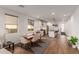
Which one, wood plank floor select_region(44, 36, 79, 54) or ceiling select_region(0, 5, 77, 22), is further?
ceiling select_region(0, 5, 77, 22)

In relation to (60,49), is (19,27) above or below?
above

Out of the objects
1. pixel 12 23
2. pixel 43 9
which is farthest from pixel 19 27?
pixel 43 9

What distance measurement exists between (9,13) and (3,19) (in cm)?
56

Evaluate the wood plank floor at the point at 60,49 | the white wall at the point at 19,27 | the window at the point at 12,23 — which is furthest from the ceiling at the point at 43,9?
the wood plank floor at the point at 60,49

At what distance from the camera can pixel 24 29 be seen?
6.41 m

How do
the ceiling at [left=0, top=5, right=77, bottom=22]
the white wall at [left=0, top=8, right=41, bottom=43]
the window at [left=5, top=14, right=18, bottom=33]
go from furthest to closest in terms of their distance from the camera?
1. the window at [left=5, top=14, right=18, bottom=33]
2. the white wall at [left=0, top=8, right=41, bottom=43]
3. the ceiling at [left=0, top=5, right=77, bottom=22]

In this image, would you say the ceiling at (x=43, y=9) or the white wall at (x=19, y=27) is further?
the white wall at (x=19, y=27)

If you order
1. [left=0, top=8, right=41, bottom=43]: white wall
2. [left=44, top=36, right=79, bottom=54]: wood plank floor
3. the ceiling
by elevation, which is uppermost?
the ceiling

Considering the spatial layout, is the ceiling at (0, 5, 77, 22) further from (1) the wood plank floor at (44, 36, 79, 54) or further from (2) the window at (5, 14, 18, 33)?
(1) the wood plank floor at (44, 36, 79, 54)

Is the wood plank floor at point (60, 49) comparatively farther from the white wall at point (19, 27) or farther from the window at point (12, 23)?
the window at point (12, 23)

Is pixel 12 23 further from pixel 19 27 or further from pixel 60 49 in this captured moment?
pixel 60 49

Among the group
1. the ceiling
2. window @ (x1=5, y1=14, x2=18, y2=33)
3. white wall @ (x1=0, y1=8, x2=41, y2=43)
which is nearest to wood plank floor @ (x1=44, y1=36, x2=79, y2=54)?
the ceiling

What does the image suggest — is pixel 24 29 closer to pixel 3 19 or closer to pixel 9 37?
pixel 9 37
